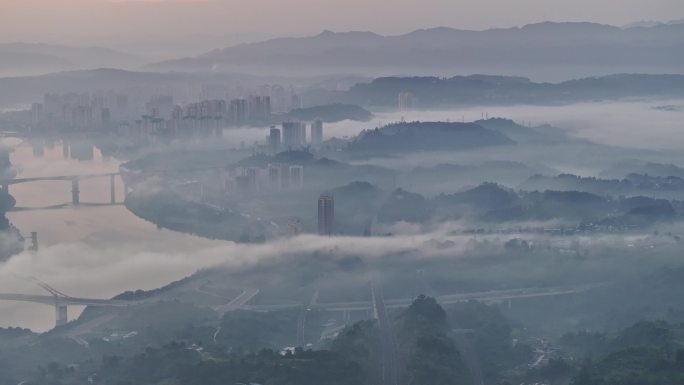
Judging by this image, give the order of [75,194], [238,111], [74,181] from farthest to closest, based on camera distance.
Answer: [238,111]
[74,181]
[75,194]

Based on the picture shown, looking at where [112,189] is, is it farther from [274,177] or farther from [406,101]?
[406,101]

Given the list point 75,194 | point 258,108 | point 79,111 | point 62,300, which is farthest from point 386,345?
point 79,111

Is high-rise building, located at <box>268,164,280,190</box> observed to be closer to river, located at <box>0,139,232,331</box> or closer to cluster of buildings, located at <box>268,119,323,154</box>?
river, located at <box>0,139,232,331</box>

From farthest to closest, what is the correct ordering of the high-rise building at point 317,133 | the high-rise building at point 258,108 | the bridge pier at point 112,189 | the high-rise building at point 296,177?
1. the high-rise building at point 258,108
2. the high-rise building at point 317,133
3. the bridge pier at point 112,189
4. the high-rise building at point 296,177

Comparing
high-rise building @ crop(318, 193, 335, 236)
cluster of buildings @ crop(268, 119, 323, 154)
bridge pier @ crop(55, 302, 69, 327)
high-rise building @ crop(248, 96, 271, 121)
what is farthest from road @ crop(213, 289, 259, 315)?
high-rise building @ crop(248, 96, 271, 121)

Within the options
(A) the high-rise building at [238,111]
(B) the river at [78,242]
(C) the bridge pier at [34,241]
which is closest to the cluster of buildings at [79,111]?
(B) the river at [78,242]

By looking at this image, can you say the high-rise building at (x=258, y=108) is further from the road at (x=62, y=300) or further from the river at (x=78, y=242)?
the road at (x=62, y=300)
